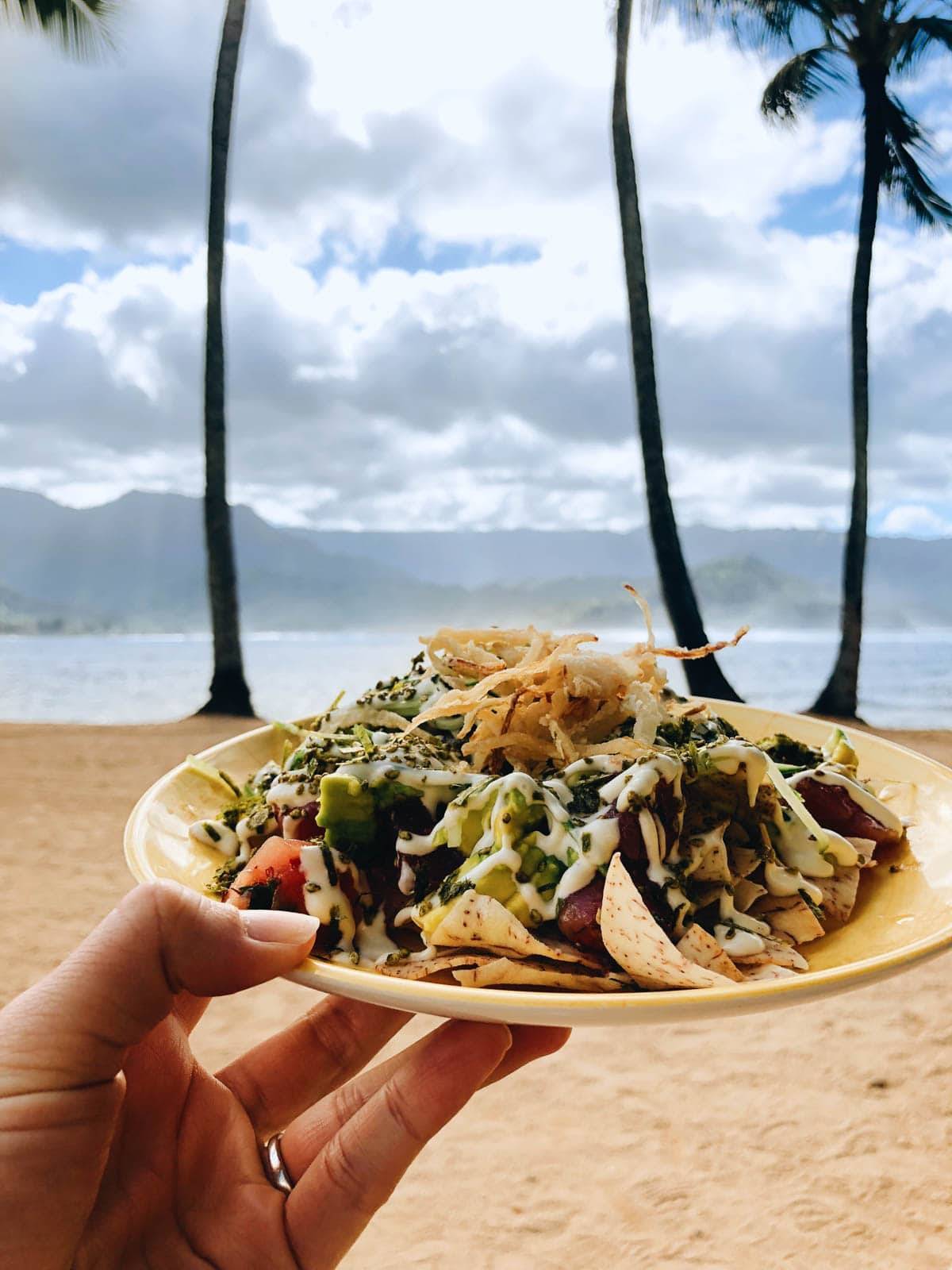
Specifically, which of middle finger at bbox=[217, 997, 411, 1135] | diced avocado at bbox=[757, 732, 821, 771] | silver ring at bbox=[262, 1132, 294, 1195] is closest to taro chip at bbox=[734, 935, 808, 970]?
diced avocado at bbox=[757, 732, 821, 771]

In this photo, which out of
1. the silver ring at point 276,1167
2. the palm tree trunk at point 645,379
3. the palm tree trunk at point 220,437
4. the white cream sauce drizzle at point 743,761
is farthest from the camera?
the palm tree trunk at point 220,437

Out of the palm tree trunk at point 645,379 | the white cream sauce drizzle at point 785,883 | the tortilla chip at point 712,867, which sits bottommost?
the white cream sauce drizzle at point 785,883

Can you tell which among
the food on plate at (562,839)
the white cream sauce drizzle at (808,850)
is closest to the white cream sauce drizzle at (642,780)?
the food on plate at (562,839)

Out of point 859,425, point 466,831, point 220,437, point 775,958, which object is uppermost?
point 859,425

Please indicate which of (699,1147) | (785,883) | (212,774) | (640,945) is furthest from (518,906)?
(699,1147)

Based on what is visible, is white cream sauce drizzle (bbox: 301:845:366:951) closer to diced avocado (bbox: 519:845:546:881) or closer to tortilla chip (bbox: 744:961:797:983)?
diced avocado (bbox: 519:845:546:881)

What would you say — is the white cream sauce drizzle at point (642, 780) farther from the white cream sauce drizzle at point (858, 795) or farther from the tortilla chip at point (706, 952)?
A: the white cream sauce drizzle at point (858, 795)

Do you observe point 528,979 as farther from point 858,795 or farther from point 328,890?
point 858,795
